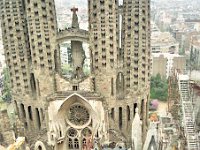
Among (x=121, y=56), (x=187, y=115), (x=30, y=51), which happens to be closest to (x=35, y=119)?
(x=30, y=51)

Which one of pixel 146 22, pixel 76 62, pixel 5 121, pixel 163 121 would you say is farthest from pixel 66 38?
pixel 163 121

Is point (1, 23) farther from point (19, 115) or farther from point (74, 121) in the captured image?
point (74, 121)

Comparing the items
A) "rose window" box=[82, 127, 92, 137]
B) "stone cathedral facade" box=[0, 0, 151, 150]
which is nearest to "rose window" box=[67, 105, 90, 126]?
"stone cathedral facade" box=[0, 0, 151, 150]

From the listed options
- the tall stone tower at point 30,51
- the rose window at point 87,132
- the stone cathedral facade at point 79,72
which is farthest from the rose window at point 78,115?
the tall stone tower at point 30,51

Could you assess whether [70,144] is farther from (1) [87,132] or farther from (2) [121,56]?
(2) [121,56]

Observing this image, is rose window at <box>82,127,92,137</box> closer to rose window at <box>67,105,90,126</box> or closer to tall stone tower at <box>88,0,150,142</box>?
rose window at <box>67,105,90,126</box>

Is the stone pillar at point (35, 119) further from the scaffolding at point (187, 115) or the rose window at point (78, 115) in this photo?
the scaffolding at point (187, 115)
